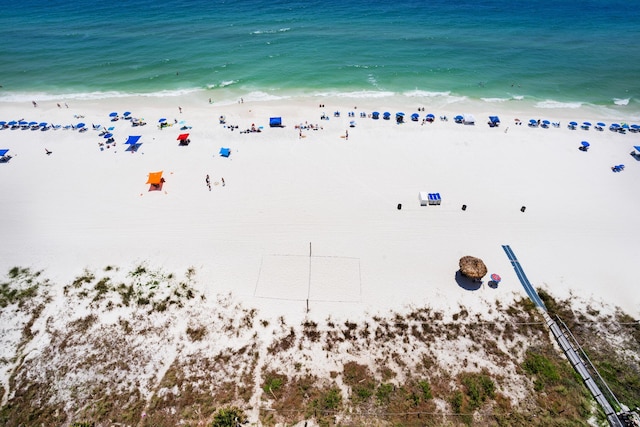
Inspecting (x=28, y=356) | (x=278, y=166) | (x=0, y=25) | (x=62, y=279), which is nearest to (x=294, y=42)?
(x=278, y=166)

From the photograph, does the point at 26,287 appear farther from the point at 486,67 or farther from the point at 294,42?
the point at 486,67

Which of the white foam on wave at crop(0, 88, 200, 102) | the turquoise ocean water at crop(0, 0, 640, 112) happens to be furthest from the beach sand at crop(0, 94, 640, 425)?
the turquoise ocean water at crop(0, 0, 640, 112)

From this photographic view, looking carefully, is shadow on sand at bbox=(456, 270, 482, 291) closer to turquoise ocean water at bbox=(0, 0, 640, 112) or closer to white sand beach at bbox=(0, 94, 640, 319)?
white sand beach at bbox=(0, 94, 640, 319)

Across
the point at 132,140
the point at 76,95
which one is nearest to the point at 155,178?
the point at 132,140

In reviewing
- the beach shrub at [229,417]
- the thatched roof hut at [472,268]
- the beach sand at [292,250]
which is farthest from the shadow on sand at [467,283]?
the beach shrub at [229,417]

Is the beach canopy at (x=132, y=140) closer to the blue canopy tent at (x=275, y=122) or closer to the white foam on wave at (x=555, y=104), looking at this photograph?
the blue canopy tent at (x=275, y=122)
